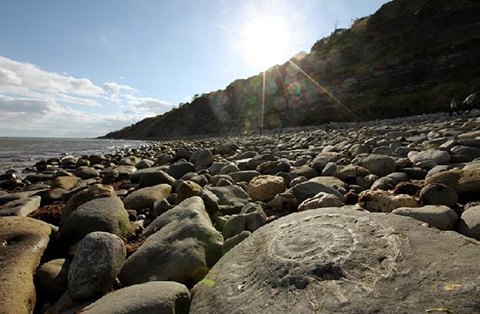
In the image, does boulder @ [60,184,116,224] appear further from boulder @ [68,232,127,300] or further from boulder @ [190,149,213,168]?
boulder @ [190,149,213,168]

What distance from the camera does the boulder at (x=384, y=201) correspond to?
2.40 metres

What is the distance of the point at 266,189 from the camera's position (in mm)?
3697

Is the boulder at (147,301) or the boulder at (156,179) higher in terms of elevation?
the boulder at (156,179)

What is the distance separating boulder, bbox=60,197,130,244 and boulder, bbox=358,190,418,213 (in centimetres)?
229

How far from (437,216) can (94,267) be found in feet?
7.55

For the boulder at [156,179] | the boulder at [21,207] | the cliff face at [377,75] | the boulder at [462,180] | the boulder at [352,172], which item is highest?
the cliff face at [377,75]

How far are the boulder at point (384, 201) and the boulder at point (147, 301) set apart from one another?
1789 mm

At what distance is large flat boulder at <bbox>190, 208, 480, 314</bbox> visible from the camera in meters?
1.13

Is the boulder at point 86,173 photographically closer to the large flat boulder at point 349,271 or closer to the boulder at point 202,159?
the boulder at point 202,159

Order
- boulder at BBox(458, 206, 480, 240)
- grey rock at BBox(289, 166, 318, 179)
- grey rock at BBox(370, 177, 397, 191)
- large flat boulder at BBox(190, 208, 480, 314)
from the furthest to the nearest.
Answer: grey rock at BBox(289, 166, 318, 179)
grey rock at BBox(370, 177, 397, 191)
boulder at BBox(458, 206, 480, 240)
large flat boulder at BBox(190, 208, 480, 314)

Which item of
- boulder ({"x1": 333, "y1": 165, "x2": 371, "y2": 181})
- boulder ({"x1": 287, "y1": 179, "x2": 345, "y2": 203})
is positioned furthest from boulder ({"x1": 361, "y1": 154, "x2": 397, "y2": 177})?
boulder ({"x1": 287, "y1": 179, "x2": 345, "y2": 203})

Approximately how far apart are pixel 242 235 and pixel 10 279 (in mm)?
1582

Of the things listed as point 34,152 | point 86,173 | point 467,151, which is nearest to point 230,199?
point 467,151

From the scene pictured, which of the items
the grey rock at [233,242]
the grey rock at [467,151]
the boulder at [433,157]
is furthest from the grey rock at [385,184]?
the grey rock at [233,242]
